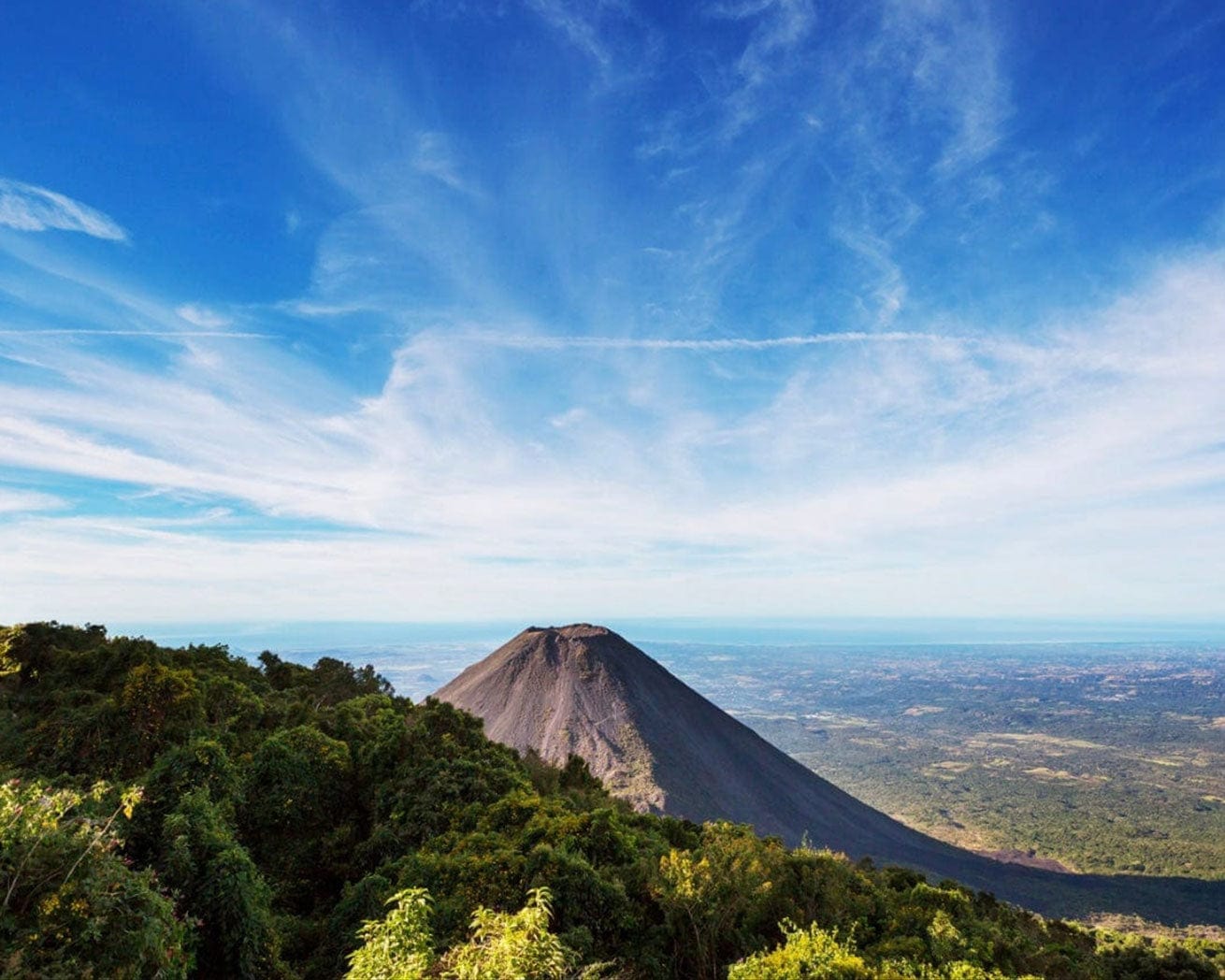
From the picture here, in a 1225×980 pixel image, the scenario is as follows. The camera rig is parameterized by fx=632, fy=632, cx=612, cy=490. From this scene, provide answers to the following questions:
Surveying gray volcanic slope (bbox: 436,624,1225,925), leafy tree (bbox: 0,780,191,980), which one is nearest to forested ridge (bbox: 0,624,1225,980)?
leafy tree (bbox: 0,780,191,980)

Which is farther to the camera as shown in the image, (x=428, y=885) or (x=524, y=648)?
(x=524, y=648)

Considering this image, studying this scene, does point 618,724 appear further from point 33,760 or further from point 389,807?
point 33,760

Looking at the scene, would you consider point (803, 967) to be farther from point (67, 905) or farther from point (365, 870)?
point (365, 870)

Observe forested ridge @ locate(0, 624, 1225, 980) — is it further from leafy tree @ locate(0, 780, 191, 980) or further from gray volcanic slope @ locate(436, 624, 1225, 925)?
gray volcanic slope @ locate(436, 624, 1225, 925)

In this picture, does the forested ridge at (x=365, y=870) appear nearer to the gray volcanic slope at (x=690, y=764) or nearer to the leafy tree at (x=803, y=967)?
the leafy tree at (x=803, y=967)

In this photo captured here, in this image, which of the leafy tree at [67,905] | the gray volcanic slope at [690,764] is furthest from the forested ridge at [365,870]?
the gray volcanic slope at [690,764]

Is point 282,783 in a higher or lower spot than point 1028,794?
higher

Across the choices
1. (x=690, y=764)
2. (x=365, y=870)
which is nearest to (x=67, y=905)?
(x=365, y=870)

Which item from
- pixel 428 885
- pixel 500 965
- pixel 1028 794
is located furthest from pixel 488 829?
pixel 1028 794
